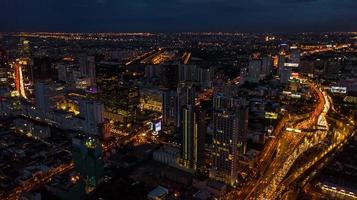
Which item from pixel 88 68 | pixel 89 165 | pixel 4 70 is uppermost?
pixel 88 68

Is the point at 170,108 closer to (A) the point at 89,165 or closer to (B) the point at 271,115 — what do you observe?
(B) the point at 271,115

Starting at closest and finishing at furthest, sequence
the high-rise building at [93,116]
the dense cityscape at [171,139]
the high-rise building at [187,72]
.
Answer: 1. the dense cityscape at [171,139]
2. the high-rise building at [93,116]
3. the high-rise building at [187,72]

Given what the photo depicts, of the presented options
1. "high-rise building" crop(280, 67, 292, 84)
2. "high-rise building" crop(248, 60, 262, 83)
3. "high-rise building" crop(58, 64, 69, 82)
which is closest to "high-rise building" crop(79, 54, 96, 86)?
"high-rise building" crop(58, 64, 69, 82)

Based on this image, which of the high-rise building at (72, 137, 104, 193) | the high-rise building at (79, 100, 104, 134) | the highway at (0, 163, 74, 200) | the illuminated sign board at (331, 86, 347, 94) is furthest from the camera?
the illuminated sign board at (331, 86, 347, 94)

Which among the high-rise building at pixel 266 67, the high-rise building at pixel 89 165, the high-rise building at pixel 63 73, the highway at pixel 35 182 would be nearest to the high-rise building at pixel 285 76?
the high-rise building at pixel 266 67

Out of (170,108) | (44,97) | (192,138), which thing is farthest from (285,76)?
(44,97)

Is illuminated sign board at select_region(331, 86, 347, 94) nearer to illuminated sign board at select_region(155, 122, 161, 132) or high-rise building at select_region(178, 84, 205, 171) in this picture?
illuminated sign board at select_region(155, 122, 161, 132)

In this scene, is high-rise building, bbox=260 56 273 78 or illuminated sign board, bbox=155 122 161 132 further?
high-rise building, bbox=260 56 273 78

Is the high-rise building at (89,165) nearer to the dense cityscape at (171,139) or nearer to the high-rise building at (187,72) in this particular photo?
the dense cityscape at (171,139)
